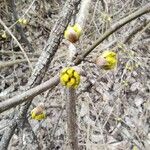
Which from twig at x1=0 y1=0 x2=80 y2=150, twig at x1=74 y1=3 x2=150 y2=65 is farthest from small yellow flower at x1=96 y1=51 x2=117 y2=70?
twig at x1=0 y1=0 x2=80 y2=150

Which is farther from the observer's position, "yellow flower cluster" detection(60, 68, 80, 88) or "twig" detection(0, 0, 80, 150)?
"twig" detection(0, 0, 80, 150)

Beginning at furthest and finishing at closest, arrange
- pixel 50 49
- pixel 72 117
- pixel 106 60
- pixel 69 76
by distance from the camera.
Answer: pixel 50 49
pixel 72 117
pixel 106 60
pixel 69 76

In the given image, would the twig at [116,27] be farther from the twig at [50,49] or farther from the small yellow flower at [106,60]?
the twig at [50,49]

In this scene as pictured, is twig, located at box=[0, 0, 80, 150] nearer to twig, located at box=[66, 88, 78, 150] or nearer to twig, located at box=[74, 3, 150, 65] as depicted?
twig, located at box=[66, 88, 78, 150]

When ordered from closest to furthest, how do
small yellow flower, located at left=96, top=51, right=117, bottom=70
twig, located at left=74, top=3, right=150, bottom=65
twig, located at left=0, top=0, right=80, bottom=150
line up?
twig, located at left=74, top=3, right=150, bottom=65 → small yellow flower, located at left=96, top=51, right=117, bottom=70 → twig, located at left=0, top=0, right=80, bottom=150

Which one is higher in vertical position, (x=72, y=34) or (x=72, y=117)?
(x=72, y=34)

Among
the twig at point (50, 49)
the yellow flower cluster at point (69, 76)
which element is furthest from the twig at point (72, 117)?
the twig at point (50, 49)

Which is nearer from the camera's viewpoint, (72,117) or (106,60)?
(106,60)

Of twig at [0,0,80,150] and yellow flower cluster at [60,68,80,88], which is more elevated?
twig at [0,0,80,150]

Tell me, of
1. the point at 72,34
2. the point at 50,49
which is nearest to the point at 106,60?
the point at 72,34

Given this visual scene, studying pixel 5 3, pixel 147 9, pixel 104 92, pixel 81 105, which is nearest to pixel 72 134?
pixel 147 9

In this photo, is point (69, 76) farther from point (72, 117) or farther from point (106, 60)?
point (72, 117)
